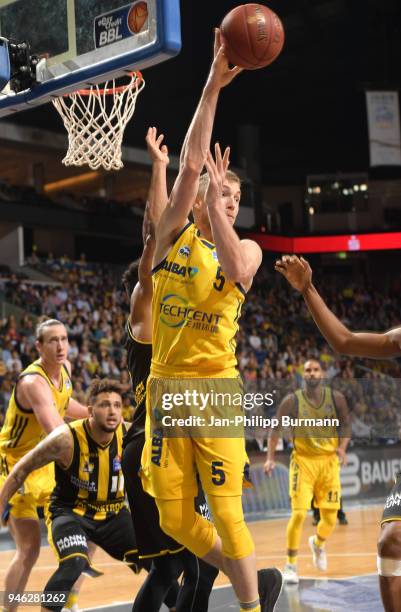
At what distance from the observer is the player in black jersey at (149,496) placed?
439 cm

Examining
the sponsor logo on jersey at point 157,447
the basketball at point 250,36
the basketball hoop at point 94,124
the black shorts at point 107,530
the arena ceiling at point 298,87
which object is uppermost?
the arena ceiling at point 298,87

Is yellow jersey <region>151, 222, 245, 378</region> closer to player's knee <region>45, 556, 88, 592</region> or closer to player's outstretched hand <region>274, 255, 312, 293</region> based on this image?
player's outstretched hand <region>274, 255, 312, 293</region>

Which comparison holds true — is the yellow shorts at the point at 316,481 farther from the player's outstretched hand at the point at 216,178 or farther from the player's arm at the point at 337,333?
the player's outstretched hand at the point at 216,178

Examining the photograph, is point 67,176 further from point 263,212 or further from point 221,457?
point 221,457

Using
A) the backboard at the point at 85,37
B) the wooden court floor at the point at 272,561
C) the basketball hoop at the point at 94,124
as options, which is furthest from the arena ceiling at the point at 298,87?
the backboard at the point at 85,37

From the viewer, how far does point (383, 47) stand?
2664 cm

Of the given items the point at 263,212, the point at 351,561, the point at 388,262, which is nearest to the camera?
the point at 351,561

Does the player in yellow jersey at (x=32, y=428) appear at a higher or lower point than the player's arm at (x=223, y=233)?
lower

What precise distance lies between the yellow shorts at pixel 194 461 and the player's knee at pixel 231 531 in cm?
7

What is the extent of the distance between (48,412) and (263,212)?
2265 cm

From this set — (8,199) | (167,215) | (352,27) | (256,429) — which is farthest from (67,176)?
(167,215)

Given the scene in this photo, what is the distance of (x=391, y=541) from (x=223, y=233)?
164 centimetres

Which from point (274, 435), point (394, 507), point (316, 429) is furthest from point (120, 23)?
point (316, 429)

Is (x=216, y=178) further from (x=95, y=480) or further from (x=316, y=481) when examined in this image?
(x=316, y=481)
